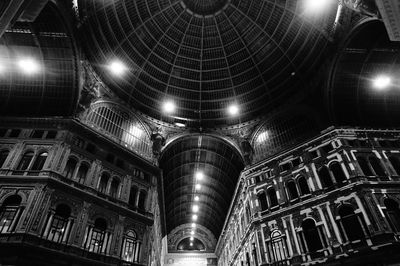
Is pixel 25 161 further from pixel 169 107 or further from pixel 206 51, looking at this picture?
pixel 206 51

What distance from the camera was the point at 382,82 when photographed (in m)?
34.6

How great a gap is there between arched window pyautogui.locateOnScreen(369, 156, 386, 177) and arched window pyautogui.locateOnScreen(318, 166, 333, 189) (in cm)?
500

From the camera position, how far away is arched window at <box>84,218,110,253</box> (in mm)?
25684

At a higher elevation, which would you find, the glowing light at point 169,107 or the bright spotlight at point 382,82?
the glowing light at point 169,107

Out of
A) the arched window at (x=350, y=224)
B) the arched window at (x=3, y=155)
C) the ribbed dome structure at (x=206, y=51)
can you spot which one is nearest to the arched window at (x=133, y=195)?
the arched window at (x=3, y=155)

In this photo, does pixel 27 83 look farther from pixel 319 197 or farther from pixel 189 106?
pixel 319 197

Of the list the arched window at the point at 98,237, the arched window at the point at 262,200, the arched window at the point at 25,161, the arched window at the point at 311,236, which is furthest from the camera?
the arched window at the point at 262,200

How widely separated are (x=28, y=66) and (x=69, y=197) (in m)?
17.8

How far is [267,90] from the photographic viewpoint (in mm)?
43312

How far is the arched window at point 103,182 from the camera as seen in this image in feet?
99.8

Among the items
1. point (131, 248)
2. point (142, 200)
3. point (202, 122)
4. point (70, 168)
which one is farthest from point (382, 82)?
point (70, 168)

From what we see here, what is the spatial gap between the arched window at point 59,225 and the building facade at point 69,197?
0.29ft

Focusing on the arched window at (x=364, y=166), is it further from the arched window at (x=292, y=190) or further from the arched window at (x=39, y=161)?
the arched window at (x=39, y=161)

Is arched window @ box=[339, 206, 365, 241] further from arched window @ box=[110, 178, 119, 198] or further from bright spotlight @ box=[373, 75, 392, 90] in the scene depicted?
arched window @ box=[110, 178, 119, 198]
